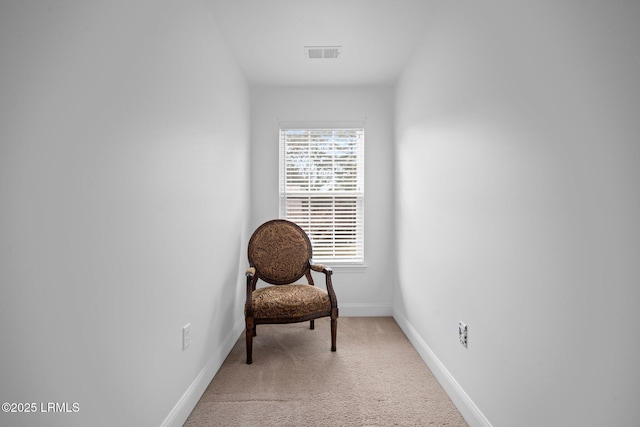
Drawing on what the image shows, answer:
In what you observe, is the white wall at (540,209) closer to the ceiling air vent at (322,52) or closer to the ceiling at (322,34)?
the ceiling at (322,34)

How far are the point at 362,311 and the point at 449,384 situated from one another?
6.05 ft

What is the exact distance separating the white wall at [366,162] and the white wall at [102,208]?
1.67 meters

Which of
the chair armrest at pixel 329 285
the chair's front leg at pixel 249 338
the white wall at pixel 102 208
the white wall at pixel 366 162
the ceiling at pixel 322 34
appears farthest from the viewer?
the white wall at pixel 366 162

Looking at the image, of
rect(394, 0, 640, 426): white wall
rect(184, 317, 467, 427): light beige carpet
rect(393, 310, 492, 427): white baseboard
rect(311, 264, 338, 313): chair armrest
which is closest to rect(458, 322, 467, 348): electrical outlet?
rect(394, 0, 640, 426): white wall

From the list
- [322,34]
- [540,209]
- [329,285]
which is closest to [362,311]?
[329,285]

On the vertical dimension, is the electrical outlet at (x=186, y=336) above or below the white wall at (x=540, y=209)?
below

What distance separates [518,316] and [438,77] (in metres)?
1.69

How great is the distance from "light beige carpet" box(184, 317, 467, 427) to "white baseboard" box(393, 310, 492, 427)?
5 centimetres

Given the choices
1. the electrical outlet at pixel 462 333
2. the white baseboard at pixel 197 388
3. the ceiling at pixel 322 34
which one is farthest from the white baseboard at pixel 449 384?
the ceiling at pixel 322 34

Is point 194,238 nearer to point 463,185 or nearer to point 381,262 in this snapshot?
point 463,185

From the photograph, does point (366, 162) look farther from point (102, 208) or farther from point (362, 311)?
point (102, 208)

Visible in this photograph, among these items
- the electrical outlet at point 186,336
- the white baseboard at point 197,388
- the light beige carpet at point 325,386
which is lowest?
the light beige carpet at point 325,386

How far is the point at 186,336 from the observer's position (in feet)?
6.79

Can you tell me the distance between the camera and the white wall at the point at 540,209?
991 mm
